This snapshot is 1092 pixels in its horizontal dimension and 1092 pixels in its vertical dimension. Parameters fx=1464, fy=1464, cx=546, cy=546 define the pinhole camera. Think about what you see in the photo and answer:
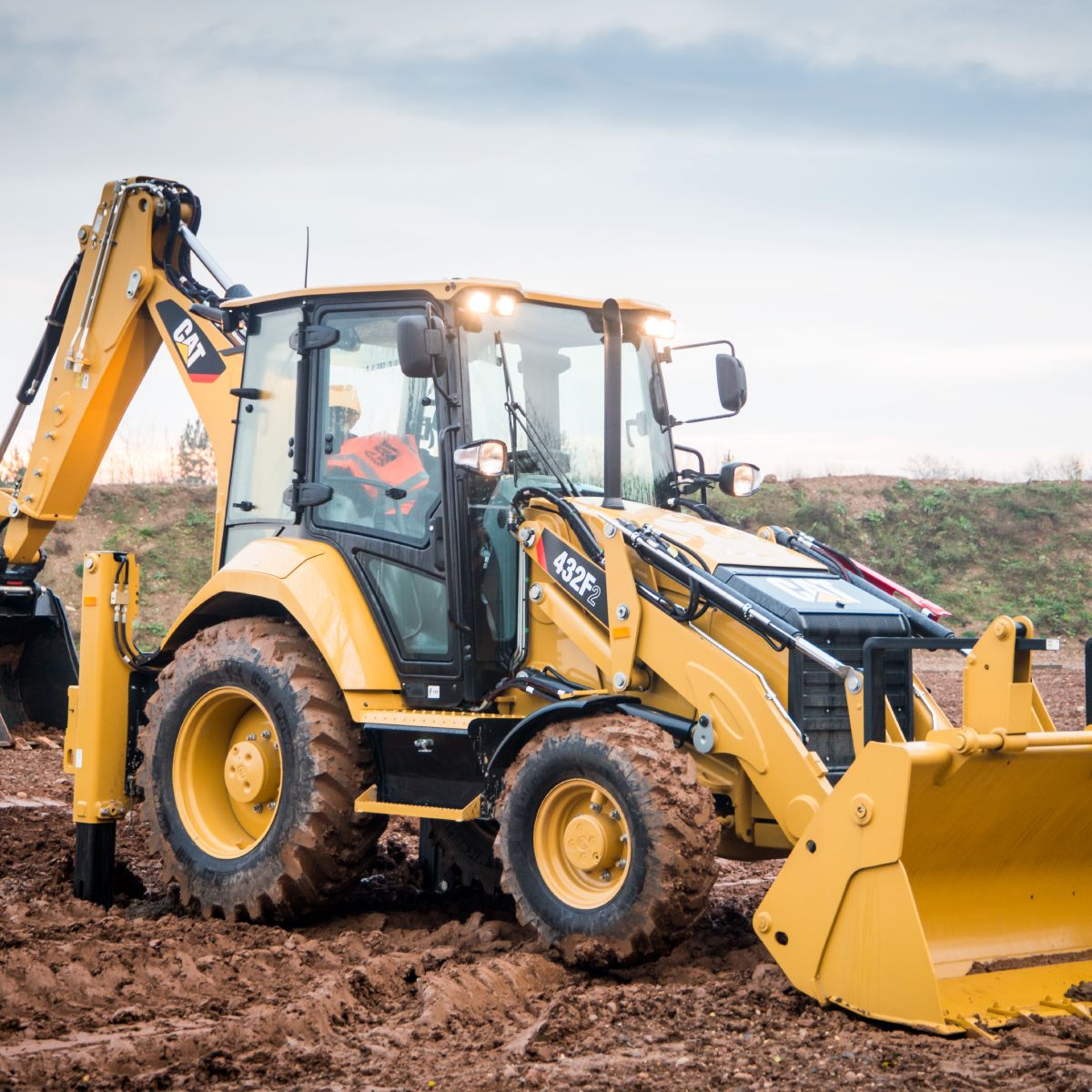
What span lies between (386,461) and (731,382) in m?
1.80

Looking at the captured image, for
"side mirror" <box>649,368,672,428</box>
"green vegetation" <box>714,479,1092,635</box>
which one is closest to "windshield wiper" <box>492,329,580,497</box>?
"side mirror" <box>649,368,672,428</box>

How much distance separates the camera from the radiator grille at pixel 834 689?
5887 mm

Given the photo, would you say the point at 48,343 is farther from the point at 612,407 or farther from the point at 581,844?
the point at 581,844

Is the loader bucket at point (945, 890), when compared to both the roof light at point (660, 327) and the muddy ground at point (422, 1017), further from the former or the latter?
the roof light at point (660, 327)

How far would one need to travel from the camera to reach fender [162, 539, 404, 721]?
685 centimetres

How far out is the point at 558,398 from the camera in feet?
23.5

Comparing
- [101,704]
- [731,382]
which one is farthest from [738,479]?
[101,704]

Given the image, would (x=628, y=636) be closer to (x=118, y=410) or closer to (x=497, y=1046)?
(x=497, y=1046)

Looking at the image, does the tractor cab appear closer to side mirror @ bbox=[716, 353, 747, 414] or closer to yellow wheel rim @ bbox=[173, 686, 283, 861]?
side mirror @ bbox=[716, 353, 747, 414]

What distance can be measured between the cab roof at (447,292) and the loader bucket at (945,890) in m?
2.93

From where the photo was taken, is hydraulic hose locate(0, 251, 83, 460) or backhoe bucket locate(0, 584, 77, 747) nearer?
hydraulic hose locate(0, 251, 83, 460)


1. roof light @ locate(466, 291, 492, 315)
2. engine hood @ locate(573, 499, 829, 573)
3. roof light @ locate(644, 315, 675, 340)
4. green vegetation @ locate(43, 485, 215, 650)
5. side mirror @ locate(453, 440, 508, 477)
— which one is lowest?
engine hood @ locate(573, 499, 829, 573)

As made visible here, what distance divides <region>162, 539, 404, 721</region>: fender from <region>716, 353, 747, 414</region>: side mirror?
2.10 metres

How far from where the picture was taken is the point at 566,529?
262 inches
